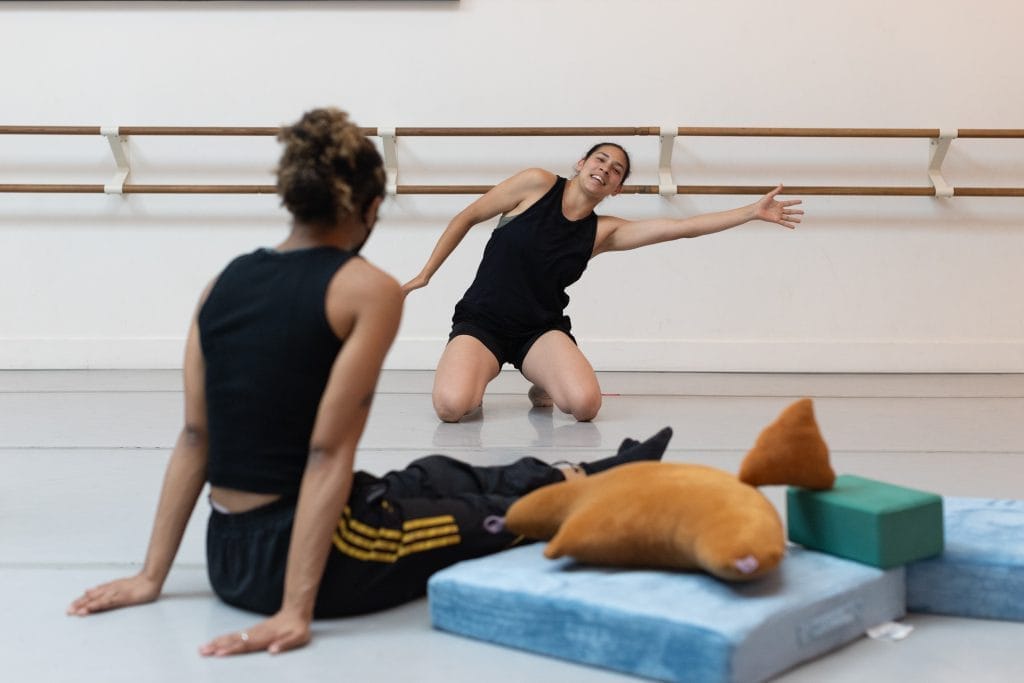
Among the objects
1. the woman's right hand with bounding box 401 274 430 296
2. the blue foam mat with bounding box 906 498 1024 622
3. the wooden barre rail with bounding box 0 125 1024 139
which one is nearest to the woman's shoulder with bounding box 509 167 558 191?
the woman's right hand with bounding box 401 274 430 296

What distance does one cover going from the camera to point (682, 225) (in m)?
3.86

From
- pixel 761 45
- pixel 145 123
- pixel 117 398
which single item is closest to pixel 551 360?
pixel 117 398

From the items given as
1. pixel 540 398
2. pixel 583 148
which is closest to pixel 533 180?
pixel 540 398

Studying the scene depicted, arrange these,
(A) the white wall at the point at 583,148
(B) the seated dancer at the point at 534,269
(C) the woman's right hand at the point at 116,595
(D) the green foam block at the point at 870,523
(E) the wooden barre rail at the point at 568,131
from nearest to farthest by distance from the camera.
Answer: (D) the green foam block at the point at 870,523
(C) the woman's right hand at the point at 116,595
(B) the seated dancer at the point at 534,269
(E) the wooden barre rail at the point at 568,131
(A) the white wall at the point at 583,148

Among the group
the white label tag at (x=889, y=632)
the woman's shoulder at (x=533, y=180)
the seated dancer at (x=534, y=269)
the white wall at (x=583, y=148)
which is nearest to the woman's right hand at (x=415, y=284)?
the seated dancer at (x=534, y=269)

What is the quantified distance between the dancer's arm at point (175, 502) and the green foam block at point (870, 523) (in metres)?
0.99

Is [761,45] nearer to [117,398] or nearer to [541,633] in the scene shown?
[117,398]

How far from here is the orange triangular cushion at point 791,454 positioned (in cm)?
193

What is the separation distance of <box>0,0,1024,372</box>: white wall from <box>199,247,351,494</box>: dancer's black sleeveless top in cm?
326

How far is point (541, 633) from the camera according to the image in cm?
181

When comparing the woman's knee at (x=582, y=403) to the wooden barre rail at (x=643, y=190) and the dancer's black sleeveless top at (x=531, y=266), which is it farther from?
the wooden barre rail at (x=643, y=190)

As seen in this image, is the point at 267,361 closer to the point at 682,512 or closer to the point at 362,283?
the point at 362,283

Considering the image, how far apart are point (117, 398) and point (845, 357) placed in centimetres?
297

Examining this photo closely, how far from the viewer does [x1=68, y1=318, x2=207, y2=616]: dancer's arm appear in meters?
1.94
